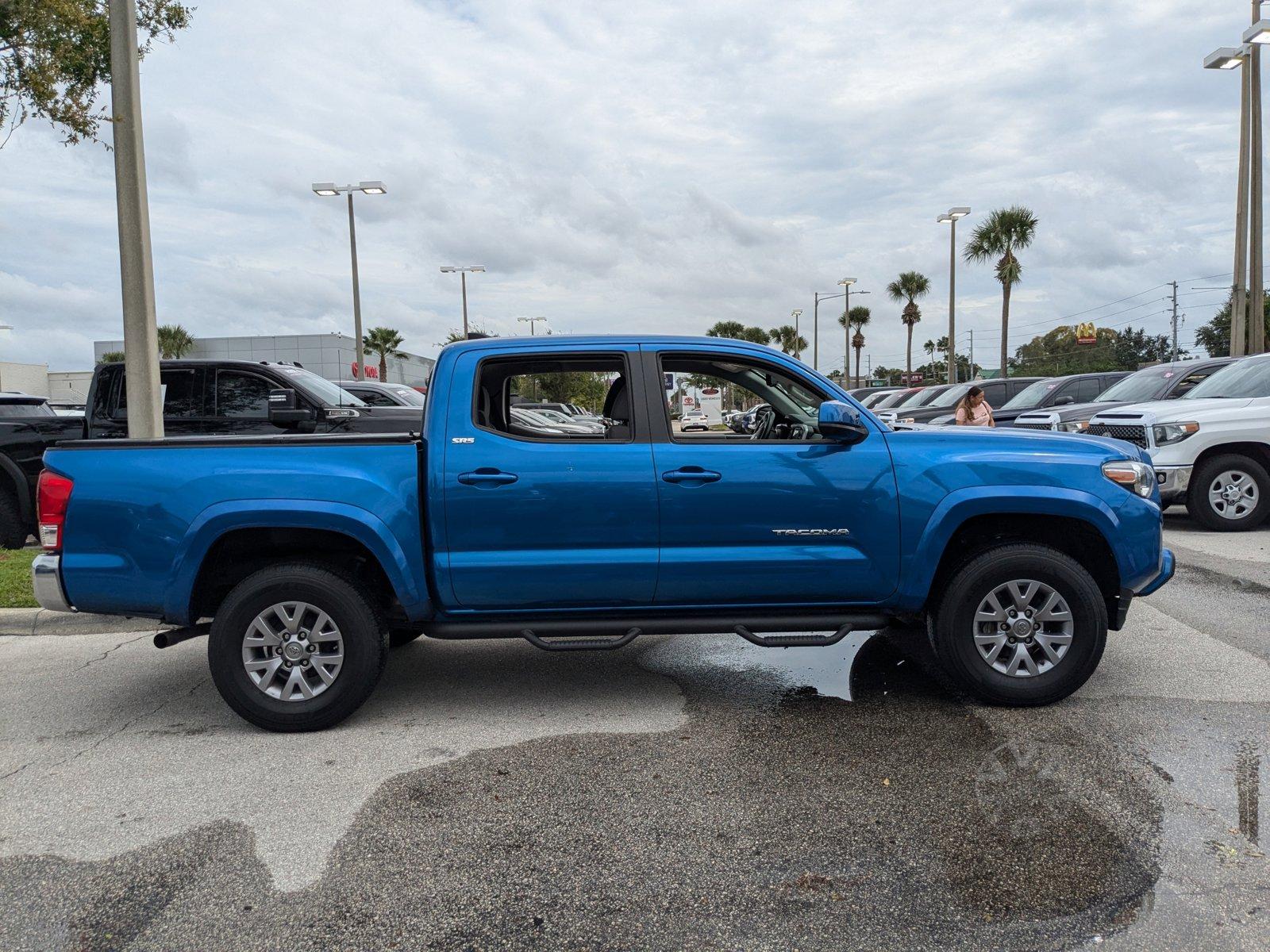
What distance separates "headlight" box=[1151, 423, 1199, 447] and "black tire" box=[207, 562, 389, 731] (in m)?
8.73

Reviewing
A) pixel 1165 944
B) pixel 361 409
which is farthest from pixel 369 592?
pixel 361 409

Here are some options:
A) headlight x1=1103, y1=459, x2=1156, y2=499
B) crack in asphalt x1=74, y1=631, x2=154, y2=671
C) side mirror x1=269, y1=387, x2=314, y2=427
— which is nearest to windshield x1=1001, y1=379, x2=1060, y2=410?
side mirror x1=269, y1=387, x2=314, y2=427

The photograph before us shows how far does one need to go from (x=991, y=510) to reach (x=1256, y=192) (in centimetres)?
1719

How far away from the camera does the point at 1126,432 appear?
34.3 ft

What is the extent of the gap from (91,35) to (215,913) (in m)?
10.4

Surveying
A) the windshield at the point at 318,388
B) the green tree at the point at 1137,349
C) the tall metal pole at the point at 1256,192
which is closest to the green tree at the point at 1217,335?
the green tree at the point at 1137,349

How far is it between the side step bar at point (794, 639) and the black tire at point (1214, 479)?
23.4 feet

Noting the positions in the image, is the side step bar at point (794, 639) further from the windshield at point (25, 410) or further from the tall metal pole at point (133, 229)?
the windshield at point (25, 410)

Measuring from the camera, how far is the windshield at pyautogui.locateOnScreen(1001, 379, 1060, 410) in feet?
52.2

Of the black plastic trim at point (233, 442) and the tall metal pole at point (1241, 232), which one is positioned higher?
the tall metal pole at point (1241, 232)

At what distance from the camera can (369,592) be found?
4.63 m

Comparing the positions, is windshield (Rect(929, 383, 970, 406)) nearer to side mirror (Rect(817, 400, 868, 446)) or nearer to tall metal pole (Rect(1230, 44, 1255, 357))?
tall metal pole (Rect(1230, 44, 1255, 357))

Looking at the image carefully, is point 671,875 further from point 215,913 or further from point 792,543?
point 792,543

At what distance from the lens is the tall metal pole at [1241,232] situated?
17219mm
